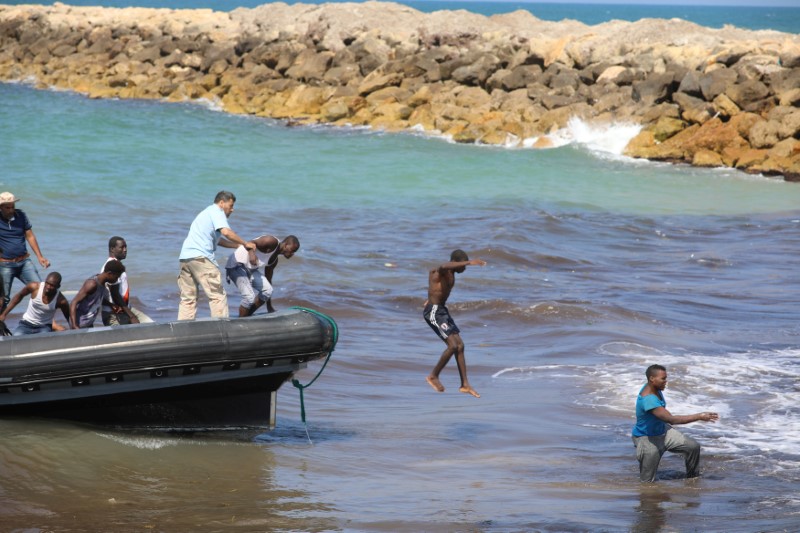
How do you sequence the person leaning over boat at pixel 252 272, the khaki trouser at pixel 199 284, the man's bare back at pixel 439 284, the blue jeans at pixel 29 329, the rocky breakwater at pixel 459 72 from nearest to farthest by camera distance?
the blue jeans at pixel 29 329
the man's bare back at pixel 439 284
the khaki trouser at pixel 199 284
the person leaning over boat at pixel 252 272
the rocky breakwater at pixel 459 72

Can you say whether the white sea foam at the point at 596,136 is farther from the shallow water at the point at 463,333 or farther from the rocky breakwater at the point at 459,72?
the rocky breakwater at the point at 459,72

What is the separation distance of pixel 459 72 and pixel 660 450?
1052 inches

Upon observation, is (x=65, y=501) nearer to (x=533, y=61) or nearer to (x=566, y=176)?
(x=566, y=176)

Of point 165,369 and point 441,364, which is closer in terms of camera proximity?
point 165,369

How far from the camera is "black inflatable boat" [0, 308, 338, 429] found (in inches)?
315

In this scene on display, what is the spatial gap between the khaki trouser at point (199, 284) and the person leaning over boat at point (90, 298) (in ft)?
2.73

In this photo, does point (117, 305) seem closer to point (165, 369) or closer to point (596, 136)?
point (165, 369)

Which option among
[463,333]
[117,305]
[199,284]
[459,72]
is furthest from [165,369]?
[459,72]

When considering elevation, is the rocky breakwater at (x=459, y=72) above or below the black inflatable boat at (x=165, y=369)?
above

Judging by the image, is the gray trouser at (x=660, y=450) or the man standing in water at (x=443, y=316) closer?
the gray trouser at (x=660, y=450)

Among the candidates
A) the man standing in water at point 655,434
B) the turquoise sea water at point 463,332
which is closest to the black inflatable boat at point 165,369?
the turquoise sea water at point 463,332

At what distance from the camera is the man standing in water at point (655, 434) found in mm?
8062

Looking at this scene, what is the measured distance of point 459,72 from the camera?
34031mm

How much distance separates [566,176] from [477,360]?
51.0ft
